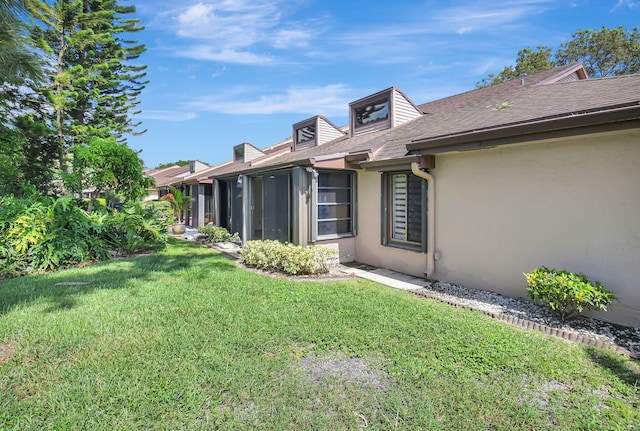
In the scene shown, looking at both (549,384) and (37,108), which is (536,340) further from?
(37,108)

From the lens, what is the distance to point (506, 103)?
25.2 ft

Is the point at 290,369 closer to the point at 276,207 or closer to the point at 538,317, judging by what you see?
the point at 538,317

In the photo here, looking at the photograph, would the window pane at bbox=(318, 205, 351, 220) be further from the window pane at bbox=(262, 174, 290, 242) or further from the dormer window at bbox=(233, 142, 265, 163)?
the dormer window at bbox=(233, 142, 265, 163)

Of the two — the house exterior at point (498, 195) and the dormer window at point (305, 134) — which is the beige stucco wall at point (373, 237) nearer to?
the house exterior at point (498, 195)

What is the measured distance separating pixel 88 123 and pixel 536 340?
24.6 metres

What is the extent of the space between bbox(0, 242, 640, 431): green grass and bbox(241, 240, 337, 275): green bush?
188 centimetres

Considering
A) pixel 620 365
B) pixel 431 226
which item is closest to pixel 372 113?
pixel 431 226

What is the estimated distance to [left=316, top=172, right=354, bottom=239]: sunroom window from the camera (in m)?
8.54

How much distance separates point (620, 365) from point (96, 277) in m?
8.90

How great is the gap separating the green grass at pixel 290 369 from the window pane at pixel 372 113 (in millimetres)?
8036

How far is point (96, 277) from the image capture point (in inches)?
268

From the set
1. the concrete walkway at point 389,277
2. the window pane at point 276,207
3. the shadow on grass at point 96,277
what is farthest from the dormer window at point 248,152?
the concrete walkway at point 389,277

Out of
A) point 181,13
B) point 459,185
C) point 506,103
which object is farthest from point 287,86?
point 459,185

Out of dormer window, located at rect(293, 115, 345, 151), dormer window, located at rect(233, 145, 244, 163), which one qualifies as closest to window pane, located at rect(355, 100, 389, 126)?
dormer window, located at rect(293, 115, 345, 151)
